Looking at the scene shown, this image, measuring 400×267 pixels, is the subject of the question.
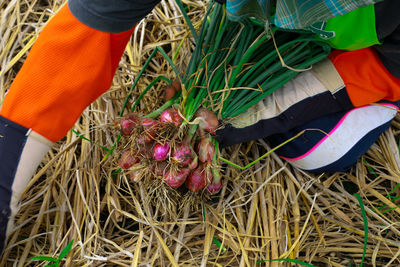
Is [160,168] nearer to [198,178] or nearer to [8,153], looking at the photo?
[198,178]

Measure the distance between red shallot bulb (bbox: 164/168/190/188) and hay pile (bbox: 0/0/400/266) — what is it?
0.54ft

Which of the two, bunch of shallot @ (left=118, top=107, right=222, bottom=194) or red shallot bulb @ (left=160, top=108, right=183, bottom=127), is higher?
red shallot bulb @ (left=160, top=108, right=183, bottom=127)

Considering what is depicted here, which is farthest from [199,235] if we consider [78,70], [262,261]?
[78,70]

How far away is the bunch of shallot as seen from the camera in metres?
0.86

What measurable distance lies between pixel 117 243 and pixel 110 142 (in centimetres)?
34

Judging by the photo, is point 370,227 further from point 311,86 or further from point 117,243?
point 117,243

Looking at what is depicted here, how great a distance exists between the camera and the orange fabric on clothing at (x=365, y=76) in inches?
37.3

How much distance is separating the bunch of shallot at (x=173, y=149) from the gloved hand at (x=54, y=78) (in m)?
0.18

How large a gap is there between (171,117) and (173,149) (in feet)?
0.29

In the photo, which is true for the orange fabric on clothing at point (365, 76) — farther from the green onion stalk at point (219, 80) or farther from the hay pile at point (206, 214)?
the hay pile at point (206, 214)

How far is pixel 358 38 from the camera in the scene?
2.79ft

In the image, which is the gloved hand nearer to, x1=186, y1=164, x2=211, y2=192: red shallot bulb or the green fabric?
x1=186, y1=164, x2=211, y2=192: red shallot bulb

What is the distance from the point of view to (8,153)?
76 cm

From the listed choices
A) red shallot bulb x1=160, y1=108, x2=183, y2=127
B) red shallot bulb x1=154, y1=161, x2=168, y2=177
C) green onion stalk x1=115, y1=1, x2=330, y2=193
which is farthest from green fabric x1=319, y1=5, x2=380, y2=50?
red shallot bulb x1=154, y1=161, x2=168, y2=177
